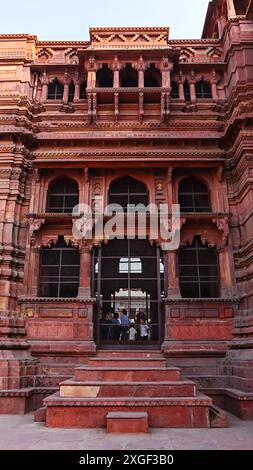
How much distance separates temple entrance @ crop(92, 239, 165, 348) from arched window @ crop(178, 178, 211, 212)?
82.2 inches

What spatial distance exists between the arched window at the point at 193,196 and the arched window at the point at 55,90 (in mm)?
6201

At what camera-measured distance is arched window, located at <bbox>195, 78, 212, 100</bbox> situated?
15.1 m

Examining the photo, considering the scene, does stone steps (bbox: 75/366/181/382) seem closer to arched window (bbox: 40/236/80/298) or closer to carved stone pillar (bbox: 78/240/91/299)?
carved stone pillar (bbox: 78/240/91/299)

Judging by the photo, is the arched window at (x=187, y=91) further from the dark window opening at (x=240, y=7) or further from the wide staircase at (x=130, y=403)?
the wide staircase at (x=130, y=403)

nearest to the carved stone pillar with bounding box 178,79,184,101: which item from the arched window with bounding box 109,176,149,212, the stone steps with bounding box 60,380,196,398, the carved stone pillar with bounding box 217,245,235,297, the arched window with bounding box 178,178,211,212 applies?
the arched window with bounding box 178,178,211,212

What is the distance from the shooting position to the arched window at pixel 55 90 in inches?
599

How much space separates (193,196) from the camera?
45.1ft

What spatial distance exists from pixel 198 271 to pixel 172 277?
1.01 m

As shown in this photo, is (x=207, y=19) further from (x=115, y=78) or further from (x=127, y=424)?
(x=127, y=424)

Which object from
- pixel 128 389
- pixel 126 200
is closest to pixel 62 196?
pixel 126 200

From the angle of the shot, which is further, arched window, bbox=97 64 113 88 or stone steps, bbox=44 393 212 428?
arched window, bbox=97 64 113 88

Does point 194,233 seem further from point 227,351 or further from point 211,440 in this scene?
point 211,440

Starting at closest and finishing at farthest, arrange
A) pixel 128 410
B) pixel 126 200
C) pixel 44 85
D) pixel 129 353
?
pixel 128 410, pixel 129 353, pixel 126 200, pixel 44 85

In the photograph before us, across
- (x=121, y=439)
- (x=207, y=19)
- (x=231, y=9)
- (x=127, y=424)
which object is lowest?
(x=121, y=439)
